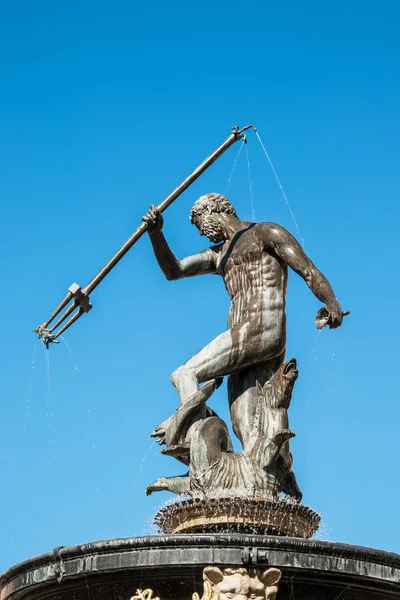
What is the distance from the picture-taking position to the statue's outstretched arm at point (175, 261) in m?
15.6

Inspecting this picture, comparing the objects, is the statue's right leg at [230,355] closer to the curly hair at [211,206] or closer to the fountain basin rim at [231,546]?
the curly hair at [211,206]

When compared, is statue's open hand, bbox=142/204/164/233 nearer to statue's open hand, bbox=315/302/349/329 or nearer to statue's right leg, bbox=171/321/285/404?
statue's right leg, bbox=171/321/285/404

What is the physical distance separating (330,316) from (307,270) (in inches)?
27.8

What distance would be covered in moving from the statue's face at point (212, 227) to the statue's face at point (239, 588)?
5191mm

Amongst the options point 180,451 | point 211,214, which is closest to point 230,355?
point 180,451

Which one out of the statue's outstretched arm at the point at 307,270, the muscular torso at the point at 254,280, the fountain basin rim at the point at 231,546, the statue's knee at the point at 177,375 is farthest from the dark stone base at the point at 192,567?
the muscular torso at the point at 254,280

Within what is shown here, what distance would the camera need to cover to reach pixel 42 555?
1245 centimetres

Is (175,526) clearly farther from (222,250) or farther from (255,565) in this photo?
(222,250)

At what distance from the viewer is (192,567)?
39.6ft

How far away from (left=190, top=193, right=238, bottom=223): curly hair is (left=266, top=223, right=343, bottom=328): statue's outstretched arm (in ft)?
3.02

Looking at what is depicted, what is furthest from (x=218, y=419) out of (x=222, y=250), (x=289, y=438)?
(x=222, y=250)

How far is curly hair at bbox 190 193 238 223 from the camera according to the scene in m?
16.0

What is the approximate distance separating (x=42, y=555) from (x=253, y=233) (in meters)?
5.05

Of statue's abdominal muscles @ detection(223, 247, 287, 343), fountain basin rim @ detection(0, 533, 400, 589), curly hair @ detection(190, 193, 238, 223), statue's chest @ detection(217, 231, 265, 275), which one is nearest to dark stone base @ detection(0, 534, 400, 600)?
fountain basin rim @ detection(0, 533, 400, 589)
